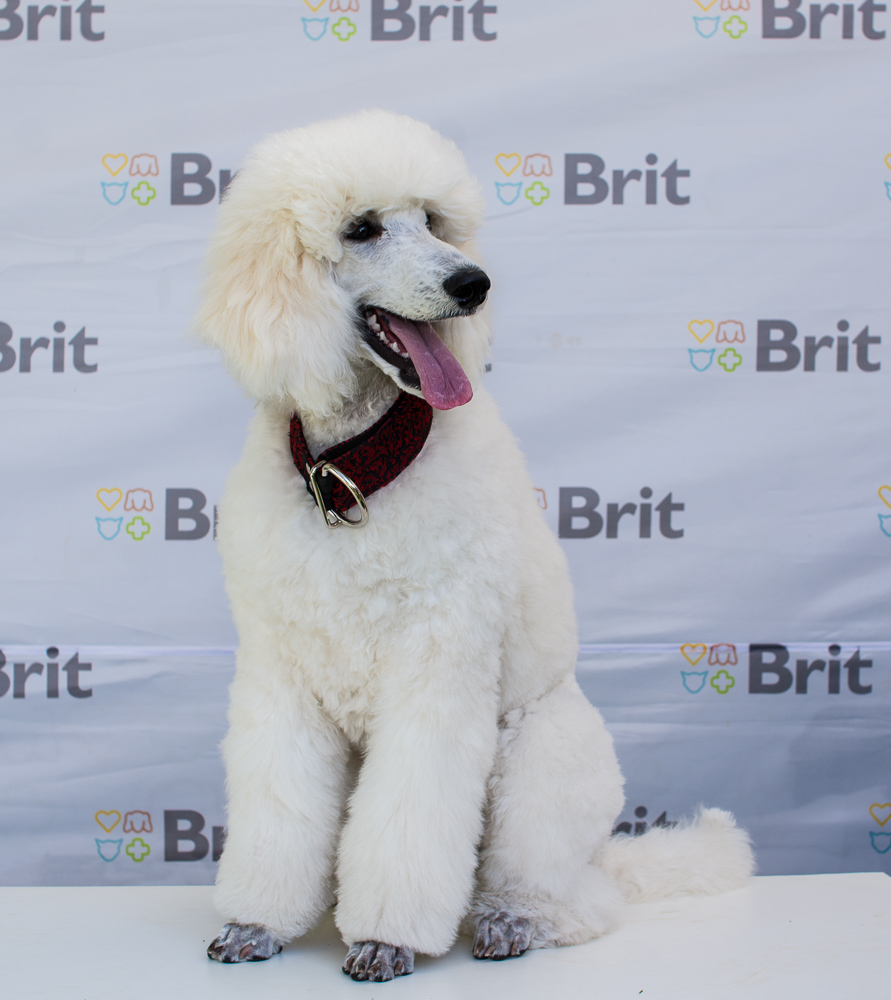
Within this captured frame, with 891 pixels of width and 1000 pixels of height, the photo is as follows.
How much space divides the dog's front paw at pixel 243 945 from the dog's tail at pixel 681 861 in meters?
0.51

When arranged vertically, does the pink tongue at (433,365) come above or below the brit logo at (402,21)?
below

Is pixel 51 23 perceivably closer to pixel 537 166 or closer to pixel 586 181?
pixel 537 166

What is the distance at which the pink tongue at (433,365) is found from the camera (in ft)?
3.72

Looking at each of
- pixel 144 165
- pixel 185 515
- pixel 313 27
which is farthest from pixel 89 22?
pixel 185 515

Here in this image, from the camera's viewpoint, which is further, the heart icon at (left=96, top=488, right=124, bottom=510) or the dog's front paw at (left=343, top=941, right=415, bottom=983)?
the heart icon at (left=96, top=488, right=124, bottom=510)

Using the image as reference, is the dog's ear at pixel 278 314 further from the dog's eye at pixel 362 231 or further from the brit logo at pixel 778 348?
the brit logo at pixel 778 348

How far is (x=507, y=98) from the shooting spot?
1910 millimetres

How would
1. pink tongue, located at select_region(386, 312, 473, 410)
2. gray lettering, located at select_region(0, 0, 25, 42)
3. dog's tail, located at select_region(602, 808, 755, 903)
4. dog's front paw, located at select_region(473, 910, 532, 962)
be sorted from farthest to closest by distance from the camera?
gray lettering, located at select_region(0, 0, 25, 42)
dog's tail, located at select_region(602, 808, 755, 903)
dog's front paw, located at select_region(473, 910, 532, 962)
pink tongue, located at select_region(386, 312, 473, 410)

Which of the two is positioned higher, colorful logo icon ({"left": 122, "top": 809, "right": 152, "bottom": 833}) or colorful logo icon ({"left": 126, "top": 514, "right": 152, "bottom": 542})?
colorful logo icon ({"left": 126, "top": 514, "right": 152, "bottom": 542})

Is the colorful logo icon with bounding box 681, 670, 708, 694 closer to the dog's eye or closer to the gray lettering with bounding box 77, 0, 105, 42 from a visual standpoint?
the dog's eye

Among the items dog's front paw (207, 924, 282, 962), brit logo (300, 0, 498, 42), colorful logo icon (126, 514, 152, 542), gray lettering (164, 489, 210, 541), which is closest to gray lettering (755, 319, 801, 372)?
brit logo (300, 0, 498, 42)

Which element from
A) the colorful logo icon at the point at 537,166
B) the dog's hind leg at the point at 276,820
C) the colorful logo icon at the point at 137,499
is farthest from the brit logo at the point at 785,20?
the dog's hind leg at the point at 276,820

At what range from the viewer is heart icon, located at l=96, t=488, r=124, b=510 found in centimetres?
191

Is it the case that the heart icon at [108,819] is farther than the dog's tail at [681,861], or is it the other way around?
the heart icon at [108,819]
